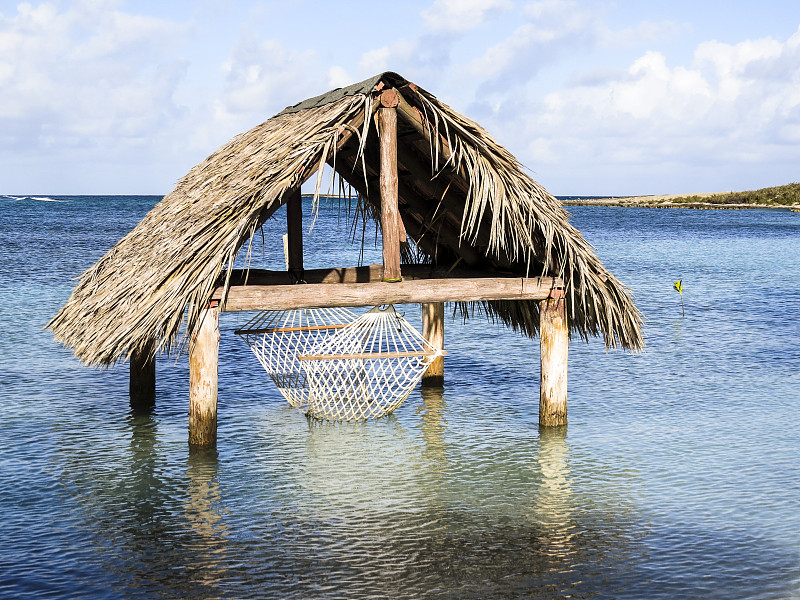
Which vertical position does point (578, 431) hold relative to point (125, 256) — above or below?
below

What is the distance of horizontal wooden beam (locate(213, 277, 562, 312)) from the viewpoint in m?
7.57

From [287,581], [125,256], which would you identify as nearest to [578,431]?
[287,581]

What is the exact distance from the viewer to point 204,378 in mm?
7551

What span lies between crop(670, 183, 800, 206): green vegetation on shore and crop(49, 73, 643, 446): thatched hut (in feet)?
244

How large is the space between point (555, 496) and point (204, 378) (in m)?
3.27

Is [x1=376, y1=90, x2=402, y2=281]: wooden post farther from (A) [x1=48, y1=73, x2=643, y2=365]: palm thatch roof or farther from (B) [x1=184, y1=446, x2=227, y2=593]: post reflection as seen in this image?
(B) [x1=184, y1=446, x2=227, y2=593]: post reflection

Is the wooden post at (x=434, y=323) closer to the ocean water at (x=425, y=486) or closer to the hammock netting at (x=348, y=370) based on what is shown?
the ocean water at (x=425, y=486)

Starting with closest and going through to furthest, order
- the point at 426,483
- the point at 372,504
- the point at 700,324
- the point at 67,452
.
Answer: the point at 372,504 < the point at 426,483 < the point at 67,452 < the point at 700,324

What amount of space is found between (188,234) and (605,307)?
4175mm

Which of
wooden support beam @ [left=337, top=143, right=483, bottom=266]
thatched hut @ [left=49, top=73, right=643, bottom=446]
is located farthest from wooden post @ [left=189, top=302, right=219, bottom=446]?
wooden support beam @ [left=337, top=143, right=483, bottom=266]

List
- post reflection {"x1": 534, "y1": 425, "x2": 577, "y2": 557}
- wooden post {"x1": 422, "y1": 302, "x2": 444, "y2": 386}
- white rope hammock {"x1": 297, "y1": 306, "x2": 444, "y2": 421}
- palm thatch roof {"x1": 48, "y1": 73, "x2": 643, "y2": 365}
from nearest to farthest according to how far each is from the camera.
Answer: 1. post reflection {"x1": 534, "y1": 425, "x2": 577, "y2": 557}
2. palm thatch roof {"x1": 48, "y1": 73, "x2": 643, "y2": 365}
3. white rope hammock {"x1": 297, "y1": 306, "x2": 444, "y2": 421}
4. wooden post {"x1": 422, "y1": 302, "x2": 444, "y2": 386}

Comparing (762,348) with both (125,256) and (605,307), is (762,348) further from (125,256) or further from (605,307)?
(125,256)

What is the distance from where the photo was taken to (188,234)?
24.4 ft

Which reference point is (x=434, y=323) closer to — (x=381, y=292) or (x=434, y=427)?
(x=434, y=427)
